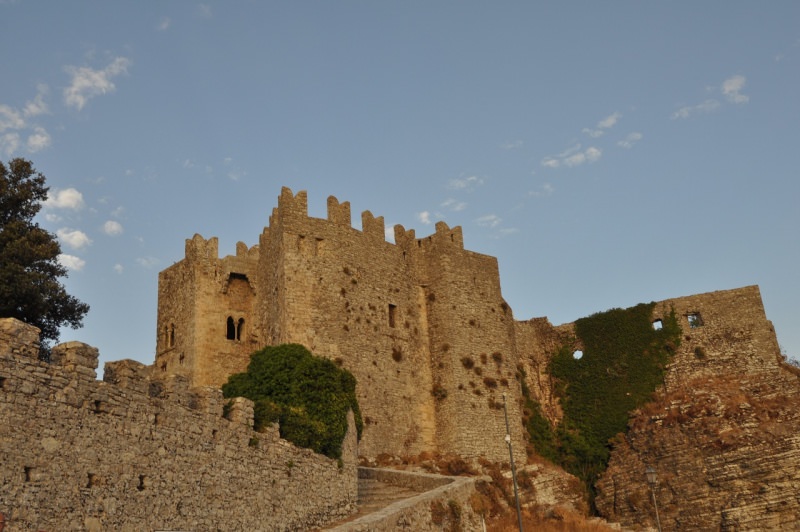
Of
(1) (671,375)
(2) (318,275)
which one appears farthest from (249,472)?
(1) (671,375)

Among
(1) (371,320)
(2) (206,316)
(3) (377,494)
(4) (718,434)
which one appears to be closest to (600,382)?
(4) (718,434)

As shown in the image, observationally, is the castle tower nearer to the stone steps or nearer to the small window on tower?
the small window on tower

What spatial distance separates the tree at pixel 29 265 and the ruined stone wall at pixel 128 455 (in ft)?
31.1

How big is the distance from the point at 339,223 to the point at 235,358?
22.7 ft

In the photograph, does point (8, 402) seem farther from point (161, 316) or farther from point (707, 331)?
point (707, 331)

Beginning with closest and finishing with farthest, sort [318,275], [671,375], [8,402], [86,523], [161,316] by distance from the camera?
[8,402]
[86,523]
[318,275]
[161,316]
[671,375]

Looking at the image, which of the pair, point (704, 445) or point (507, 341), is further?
point (507, 341)

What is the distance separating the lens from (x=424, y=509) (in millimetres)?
21797

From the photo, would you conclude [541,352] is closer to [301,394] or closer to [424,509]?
[301,394]

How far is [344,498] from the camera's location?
2239 centimetres

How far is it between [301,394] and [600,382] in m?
20.9

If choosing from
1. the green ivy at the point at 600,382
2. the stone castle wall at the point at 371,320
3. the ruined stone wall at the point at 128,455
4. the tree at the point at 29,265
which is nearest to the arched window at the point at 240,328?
the stone castle wall at the point at 371,320

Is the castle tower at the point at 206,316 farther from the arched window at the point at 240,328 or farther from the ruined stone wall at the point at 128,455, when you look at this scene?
the ruined stone wall at the point at 128,455

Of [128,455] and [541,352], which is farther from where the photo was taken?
[541,352]
